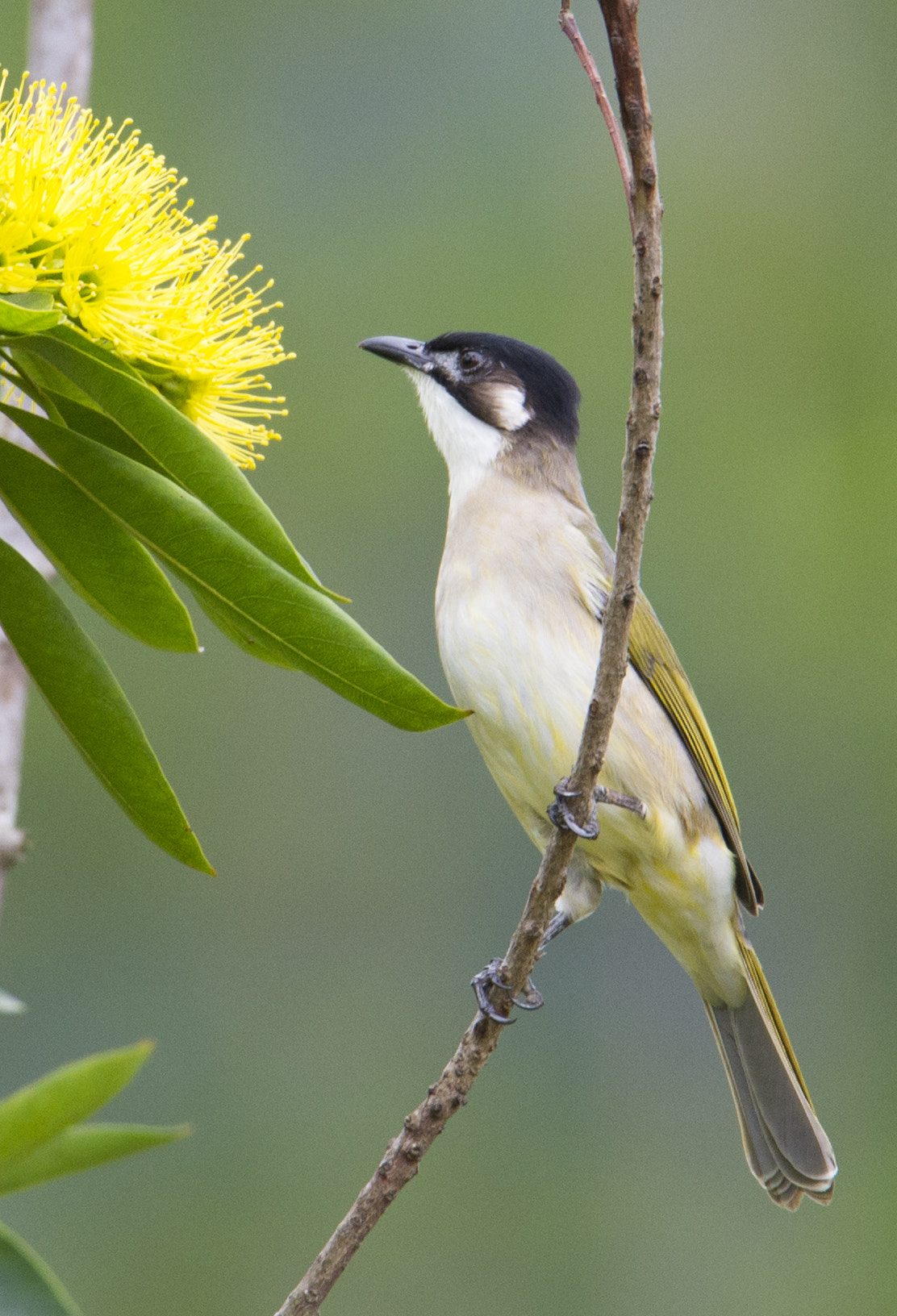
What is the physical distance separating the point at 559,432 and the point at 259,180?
906 cm

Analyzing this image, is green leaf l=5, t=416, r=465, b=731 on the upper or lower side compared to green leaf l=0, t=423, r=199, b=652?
upper

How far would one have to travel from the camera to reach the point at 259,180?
12.3 m

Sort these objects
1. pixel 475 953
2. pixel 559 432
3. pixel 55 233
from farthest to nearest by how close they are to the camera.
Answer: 1. pixel 475 953
2. pixel 559 432
3. pixel 55 233

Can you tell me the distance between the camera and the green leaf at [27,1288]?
1.45 meters

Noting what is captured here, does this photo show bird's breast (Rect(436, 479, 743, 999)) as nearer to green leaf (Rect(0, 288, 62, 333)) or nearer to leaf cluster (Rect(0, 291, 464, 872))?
leaf cluster (Rect(0, 291, 464, 872))

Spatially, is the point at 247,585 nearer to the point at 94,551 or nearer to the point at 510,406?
the point at 94,551

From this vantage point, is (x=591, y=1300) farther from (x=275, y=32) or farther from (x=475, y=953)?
(x=275, y=32)

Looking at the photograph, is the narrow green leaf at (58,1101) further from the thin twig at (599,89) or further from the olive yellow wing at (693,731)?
the olive yellow wing at (693,731)

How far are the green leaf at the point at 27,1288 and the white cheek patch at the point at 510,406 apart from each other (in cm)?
278

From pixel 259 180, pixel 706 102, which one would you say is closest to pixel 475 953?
pixel 259 180

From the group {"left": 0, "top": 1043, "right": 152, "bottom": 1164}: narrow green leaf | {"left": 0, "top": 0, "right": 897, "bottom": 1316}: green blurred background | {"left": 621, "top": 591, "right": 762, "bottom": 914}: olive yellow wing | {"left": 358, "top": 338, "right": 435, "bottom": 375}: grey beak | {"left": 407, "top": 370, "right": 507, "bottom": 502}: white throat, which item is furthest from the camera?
{"left": 0, "top": 0, "right": 897, "bottom": 1316}: green blurred background

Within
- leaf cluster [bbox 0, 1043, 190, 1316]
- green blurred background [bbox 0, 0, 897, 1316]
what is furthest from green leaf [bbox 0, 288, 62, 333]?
green blurred background [bbox 0, 0, 897, 1316]

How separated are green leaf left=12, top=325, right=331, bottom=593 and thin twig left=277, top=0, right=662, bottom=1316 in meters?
0.45

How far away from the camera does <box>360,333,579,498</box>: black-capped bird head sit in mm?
3926
